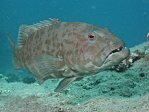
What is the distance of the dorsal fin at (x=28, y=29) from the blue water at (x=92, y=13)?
47065mm

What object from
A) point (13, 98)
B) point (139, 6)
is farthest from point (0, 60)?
point (139, 6)

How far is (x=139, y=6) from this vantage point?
389ft

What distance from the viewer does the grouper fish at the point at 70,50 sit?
464 cm

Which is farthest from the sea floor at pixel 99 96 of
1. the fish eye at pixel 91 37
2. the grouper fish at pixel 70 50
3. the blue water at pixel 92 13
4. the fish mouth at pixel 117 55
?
the blue water at pixel 92 13

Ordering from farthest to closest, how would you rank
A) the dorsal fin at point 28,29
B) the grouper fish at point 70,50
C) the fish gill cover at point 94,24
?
the fish gill cover at point 94,24
the dorsal fin at point 28,29
the grouper fish at point 70,50

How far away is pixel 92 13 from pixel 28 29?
4786 inches

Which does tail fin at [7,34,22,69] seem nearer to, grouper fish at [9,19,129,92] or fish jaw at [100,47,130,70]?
grouper fish at [9,19,129,92]

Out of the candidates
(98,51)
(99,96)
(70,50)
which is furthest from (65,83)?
(99,96)

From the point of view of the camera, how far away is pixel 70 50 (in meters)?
5.11

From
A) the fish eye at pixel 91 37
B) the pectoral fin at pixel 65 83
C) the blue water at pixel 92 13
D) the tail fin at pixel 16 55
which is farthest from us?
the blue water at pixel 92 13

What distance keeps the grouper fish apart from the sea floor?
1.59 m

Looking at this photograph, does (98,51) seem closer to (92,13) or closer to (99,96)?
(99,96)

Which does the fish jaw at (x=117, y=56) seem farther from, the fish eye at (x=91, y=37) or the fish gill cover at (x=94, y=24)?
the fish gill cover at (x=94, y=24)

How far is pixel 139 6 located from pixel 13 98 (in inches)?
4546
